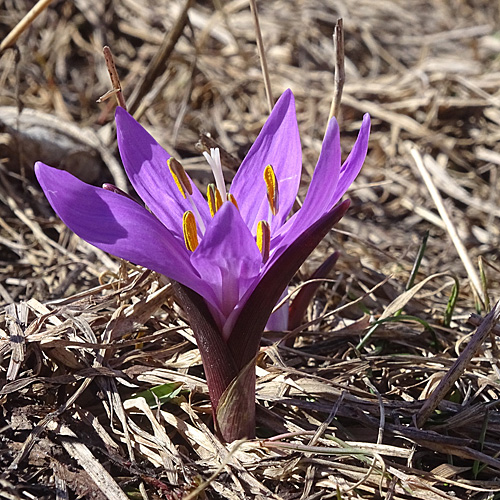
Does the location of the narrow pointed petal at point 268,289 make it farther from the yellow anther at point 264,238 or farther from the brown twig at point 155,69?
the brown twig at point 155,69

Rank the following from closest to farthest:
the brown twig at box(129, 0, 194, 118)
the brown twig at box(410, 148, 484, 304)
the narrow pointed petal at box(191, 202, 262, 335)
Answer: the narrow pointed petal at box(191, 202, 262, 335), the brown twig at box(410, 148, 484, 304), the brown twig at box(129, 0, 194, 118)

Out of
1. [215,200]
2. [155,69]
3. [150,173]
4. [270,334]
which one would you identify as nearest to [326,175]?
[215,200]

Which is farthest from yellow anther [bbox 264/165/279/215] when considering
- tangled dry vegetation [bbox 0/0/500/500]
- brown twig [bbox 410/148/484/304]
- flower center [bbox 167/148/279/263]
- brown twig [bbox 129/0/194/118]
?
brown twig [bbox 129/0/194/118]

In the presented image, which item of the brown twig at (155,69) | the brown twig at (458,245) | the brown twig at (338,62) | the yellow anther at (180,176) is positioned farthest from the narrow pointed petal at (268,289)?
the brown twig at (155,69)

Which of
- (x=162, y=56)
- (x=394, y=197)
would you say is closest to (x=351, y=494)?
(x=162, y=56)

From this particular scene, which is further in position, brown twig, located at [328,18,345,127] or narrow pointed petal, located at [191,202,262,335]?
brown twig, located at [328,18,345,127]

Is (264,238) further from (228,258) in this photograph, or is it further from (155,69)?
(155,69)

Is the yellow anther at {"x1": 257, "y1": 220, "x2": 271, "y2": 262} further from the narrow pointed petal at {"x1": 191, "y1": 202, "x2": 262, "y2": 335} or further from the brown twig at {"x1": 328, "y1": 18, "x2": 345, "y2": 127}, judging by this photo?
the brown twig at {"x1": 328, "y1": 18, "x2": 345, "y2": 127}
